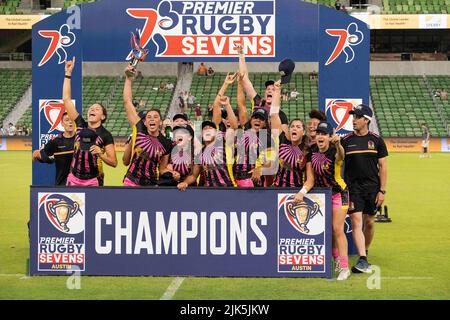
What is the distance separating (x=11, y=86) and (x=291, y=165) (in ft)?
149

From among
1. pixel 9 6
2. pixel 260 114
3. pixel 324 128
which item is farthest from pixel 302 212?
pixel 9 6

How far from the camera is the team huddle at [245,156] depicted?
1063cm

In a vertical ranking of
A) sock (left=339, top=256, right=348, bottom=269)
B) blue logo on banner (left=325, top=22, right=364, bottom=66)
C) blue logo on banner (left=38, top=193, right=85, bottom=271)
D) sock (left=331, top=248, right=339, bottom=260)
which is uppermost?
blue logo on banner (left=325, top=22, right=364, bottom=66)

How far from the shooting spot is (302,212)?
10.3 meters

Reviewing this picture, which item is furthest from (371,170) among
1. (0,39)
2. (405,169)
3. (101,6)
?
(0,39)

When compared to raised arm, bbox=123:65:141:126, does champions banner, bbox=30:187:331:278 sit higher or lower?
lower

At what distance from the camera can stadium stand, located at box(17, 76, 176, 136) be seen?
47.5 meters

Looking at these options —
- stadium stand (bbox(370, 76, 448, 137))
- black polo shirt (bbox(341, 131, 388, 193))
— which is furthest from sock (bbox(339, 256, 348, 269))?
stadium stand (bbox(370, 76, 448, 137))

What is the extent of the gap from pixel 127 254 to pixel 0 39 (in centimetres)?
5035

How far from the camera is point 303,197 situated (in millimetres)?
10297

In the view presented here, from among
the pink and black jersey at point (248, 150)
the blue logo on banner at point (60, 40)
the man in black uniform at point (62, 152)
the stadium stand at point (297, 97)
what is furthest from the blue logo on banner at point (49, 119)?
the stadium stand at point (297, 97)

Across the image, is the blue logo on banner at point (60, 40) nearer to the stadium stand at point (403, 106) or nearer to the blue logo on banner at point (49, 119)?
the blue logo on banner at point (49, 119)

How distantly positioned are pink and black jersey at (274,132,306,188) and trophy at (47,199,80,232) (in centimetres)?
255

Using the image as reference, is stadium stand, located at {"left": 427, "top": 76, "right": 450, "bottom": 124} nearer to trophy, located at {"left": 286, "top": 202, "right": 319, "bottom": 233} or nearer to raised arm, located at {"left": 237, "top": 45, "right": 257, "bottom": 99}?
raised arm, located at {"left": 237, "top": 45, "right": 257, "bottom": 99}
